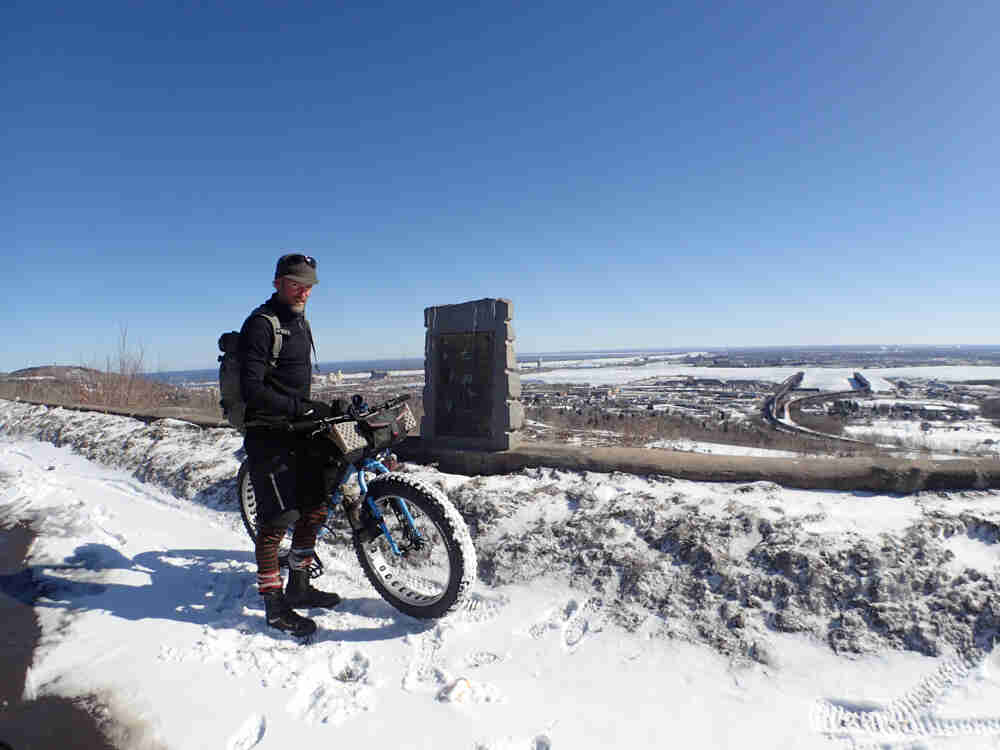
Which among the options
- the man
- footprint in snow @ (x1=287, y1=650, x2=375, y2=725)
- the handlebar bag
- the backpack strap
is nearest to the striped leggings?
the man

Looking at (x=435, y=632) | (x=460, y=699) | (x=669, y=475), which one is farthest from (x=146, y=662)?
(x=669, y=475)

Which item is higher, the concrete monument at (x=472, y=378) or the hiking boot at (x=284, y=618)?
the concrete monument at (x=472, y=378)

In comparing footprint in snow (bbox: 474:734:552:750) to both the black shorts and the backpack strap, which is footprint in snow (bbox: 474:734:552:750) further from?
the backpack strap

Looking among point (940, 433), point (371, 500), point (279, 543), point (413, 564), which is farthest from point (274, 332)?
point (940, 433)

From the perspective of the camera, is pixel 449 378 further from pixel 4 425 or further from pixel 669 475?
pixel 4 425

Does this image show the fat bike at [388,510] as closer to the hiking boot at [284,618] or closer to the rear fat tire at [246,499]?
the hiking boot at [284,618]

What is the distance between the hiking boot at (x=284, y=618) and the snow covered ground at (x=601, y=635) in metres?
0.09

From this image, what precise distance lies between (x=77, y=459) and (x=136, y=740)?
28.4 ft

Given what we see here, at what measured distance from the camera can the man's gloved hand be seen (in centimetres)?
335

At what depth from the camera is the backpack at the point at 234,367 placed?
3.18m

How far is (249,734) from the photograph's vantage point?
227 centimetres

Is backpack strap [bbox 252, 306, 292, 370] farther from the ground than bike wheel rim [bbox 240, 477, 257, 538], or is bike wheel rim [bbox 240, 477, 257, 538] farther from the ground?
backpack strap [bbox 252, 306, 292, 370]

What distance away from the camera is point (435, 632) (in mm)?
3105

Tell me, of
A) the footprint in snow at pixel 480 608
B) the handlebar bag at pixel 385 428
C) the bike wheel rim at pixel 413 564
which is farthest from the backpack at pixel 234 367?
the footprint in snow at pixel 480 608
